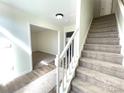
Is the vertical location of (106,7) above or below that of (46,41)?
above

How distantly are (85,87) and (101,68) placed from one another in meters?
0.55

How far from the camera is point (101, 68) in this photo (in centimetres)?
190

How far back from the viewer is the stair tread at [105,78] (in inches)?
59.6

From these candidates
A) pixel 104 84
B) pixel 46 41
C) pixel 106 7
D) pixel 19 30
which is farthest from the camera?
pixel 46 41

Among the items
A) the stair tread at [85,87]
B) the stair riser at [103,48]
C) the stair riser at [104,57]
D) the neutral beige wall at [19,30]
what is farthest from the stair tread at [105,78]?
the neutral beige wall at [19,30]

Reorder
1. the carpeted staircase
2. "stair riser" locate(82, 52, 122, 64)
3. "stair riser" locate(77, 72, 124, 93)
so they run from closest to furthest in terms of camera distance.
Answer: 1. "stair riser" locate(77, 72, 124, 93)
2. the carpeted staircase
3. "stair riser" locate(82, 52, 122, 64)

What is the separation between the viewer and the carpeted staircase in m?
1.60

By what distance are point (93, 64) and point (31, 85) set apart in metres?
2.02

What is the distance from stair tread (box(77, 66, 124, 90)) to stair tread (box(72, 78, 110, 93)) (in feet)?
0.57

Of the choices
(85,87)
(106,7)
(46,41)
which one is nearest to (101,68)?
(85,87)

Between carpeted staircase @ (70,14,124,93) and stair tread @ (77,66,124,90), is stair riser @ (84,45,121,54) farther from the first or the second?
stair tread @ (77,66,124,90)

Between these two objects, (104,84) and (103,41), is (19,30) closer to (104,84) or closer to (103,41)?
(103,41)

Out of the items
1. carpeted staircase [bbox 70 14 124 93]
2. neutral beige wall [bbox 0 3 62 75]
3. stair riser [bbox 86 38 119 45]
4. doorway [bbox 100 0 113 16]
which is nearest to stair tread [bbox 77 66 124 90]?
carpeted staircase [bbox 70 14 124 93]

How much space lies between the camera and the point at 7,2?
Result: 97.0 inches
